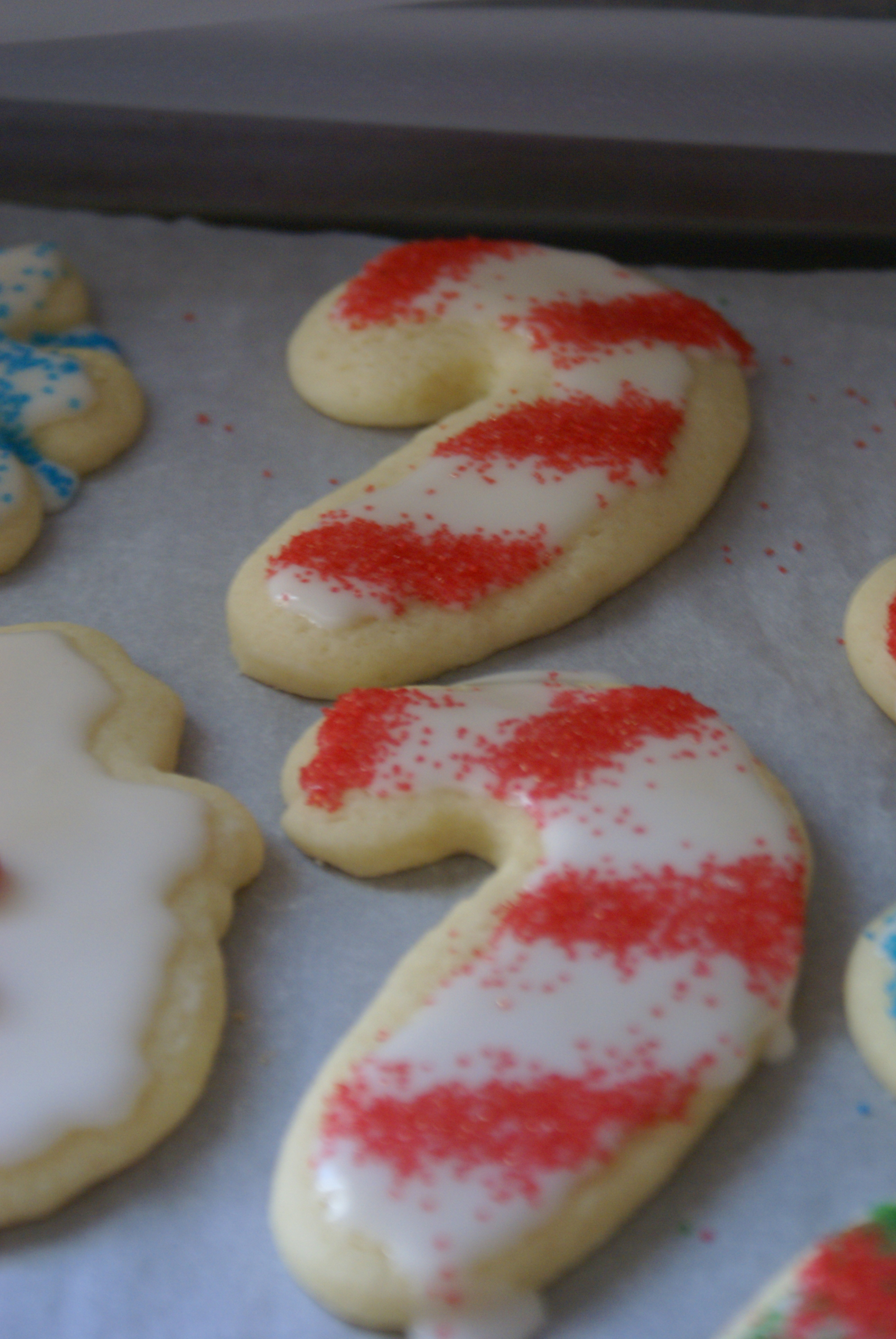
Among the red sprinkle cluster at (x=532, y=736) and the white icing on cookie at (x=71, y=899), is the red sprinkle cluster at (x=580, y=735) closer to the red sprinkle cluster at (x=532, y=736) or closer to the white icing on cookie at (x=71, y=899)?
the red sprinkle cluster at (x=532, y=736)

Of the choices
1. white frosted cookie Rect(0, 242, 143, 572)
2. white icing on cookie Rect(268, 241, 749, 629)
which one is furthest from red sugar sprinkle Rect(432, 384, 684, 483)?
white frosted cookie Rect(0, 242, 143, 572)

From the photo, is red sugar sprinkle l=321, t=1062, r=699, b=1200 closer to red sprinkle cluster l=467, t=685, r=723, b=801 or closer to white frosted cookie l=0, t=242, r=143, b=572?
red sprinkle cluster l=467, t=685, r=723, b=801

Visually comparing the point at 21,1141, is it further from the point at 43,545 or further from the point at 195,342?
the point at 195,342

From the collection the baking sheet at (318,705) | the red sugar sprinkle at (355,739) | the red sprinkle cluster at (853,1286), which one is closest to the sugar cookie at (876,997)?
the baking sheet at (318,705)

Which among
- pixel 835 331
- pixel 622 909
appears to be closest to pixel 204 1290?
pixel 622 909

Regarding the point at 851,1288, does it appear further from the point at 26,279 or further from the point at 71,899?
the point at 26,279

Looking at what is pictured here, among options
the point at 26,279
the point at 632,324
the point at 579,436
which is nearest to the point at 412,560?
the point at 579,436
